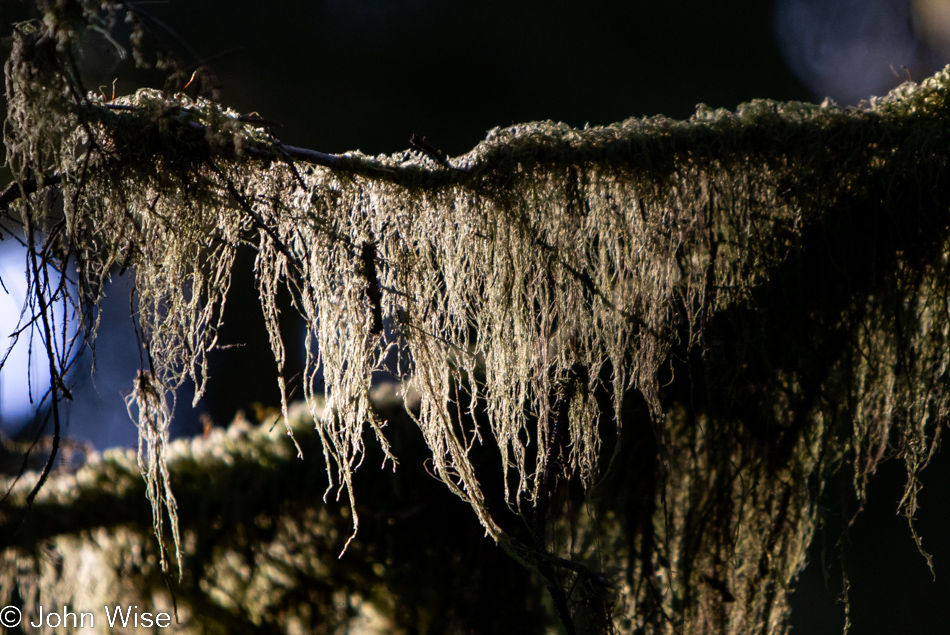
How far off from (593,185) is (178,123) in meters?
1.01

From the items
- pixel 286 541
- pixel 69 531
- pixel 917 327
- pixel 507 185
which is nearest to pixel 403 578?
pixel 286 541

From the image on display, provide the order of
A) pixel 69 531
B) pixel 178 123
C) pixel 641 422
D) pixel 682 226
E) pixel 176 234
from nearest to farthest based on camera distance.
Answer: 1. pixel 178 123
2. pixel 176 234
3. pixel 682 226
4. pixel 641 422
5. pixel 69 531

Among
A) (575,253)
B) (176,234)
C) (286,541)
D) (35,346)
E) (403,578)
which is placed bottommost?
(403,578)

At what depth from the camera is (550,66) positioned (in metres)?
8.23

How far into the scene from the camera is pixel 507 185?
58.6 inches

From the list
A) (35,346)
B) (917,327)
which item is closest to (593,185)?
(917,327)

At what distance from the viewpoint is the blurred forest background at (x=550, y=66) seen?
7.59 meters

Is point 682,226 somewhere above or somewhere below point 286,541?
above

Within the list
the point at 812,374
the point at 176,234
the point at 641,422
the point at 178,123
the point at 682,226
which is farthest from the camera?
the point at 641,422

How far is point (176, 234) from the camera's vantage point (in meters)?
1.42

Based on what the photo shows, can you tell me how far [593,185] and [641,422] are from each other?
146cm

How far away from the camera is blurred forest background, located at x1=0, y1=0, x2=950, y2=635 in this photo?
759 centimetres

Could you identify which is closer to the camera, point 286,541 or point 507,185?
point 507,185

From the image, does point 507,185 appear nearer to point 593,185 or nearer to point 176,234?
point 593,185
